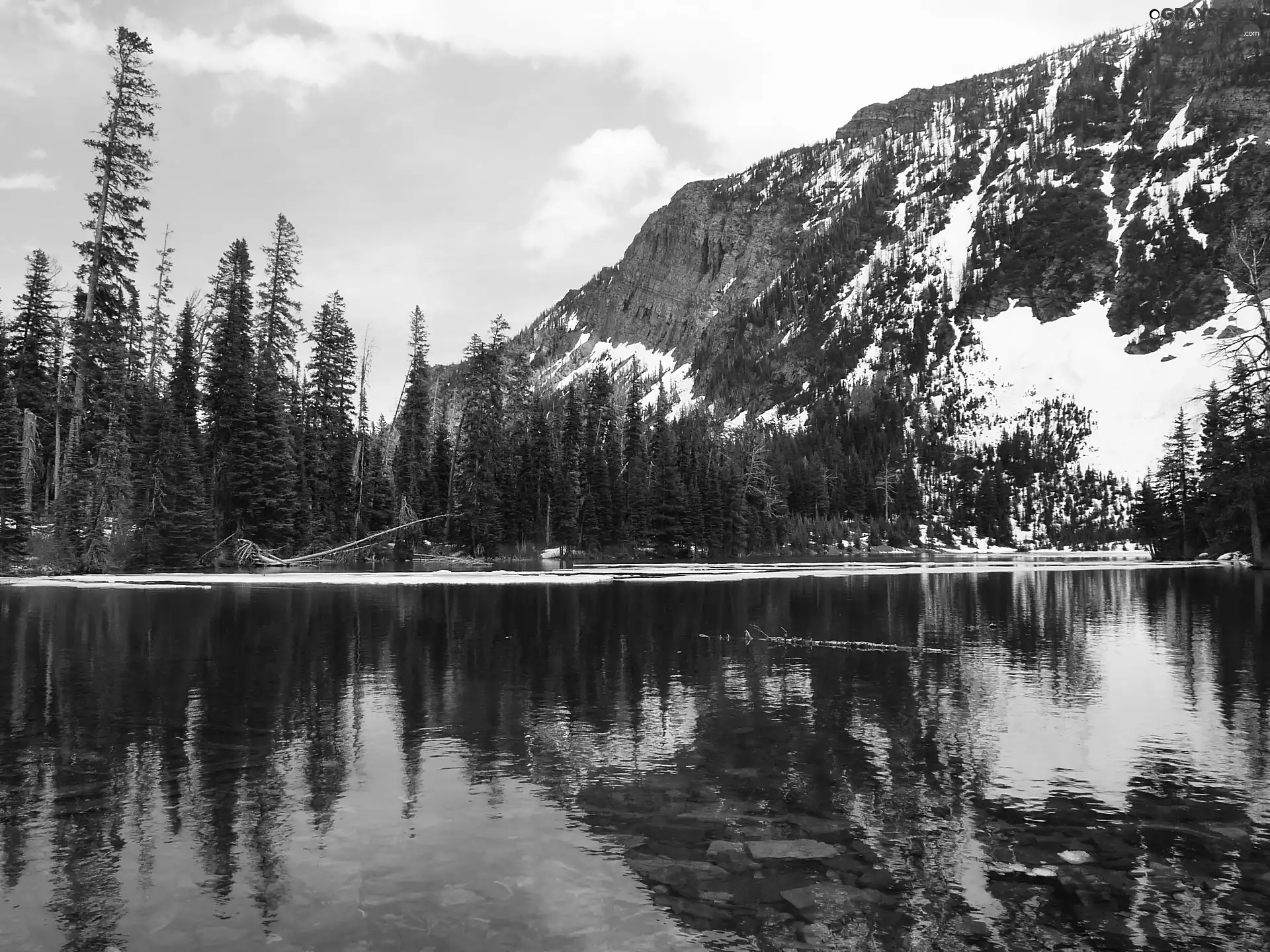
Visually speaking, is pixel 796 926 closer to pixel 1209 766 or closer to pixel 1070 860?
pixel 1070 860

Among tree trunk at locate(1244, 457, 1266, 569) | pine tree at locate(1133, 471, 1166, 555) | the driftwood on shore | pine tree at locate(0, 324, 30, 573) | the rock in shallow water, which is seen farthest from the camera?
pine tree at locate(1133, 471, 1166, 555)

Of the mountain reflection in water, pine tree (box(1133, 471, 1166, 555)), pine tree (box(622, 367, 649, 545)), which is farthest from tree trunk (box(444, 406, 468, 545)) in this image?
pine tree (box(1133, 471, 1166, 555))

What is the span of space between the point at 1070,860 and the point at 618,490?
81.9 m

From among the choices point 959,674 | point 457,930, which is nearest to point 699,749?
point 457,930

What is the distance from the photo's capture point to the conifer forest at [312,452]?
45.7m

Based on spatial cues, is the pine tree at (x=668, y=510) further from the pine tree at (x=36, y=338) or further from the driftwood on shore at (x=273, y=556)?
the pine tree at (x=36, y=338)

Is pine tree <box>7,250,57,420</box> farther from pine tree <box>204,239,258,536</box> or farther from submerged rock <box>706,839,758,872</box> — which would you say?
submerged rock <box>706,839,758,872</box>

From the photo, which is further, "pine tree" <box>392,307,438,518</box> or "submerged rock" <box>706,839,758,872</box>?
"pine tree" <box>392,307,438,518</box>

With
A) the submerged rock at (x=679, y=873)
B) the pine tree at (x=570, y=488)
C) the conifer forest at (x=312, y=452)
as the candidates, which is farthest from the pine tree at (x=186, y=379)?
the submerged rock at (x=679, y=873)

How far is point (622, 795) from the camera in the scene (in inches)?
425

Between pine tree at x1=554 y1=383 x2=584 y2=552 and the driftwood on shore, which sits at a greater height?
pine tree at x1=554 y1=383 x2=584 y2=552

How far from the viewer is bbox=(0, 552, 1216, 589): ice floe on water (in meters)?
42.8

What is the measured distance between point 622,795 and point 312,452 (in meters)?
66.3

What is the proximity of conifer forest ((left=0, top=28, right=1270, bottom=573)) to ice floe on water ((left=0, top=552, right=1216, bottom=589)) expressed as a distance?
17.8 ft
